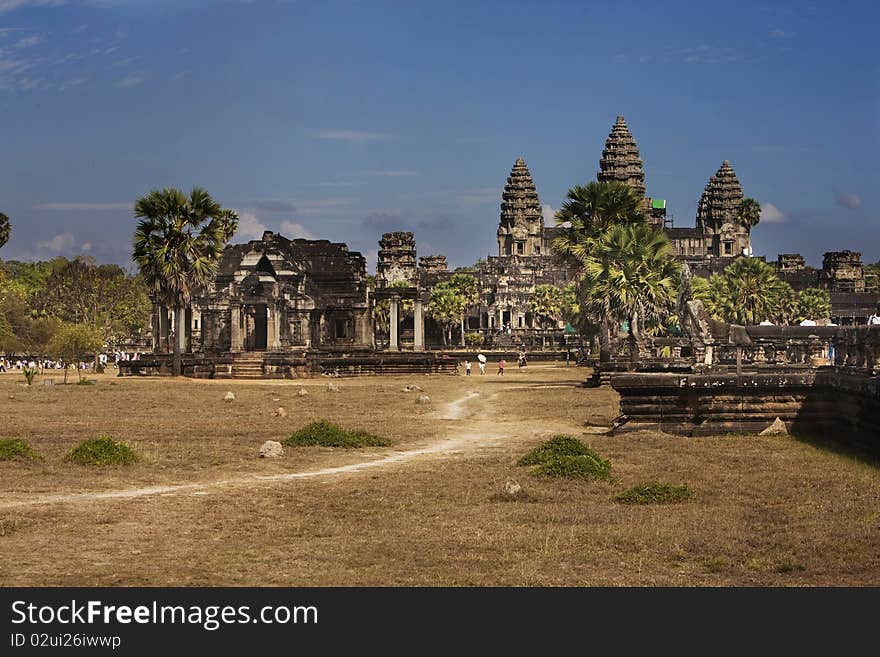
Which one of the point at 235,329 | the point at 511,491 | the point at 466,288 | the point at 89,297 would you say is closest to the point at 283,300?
the point at 235,329

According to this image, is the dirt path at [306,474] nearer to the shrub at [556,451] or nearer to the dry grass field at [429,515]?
the dry grass field at [429,515]

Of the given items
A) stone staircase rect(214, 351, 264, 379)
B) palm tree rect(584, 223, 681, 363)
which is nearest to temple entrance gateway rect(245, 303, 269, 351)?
stone staircase rect(214, 351, 264, 379)

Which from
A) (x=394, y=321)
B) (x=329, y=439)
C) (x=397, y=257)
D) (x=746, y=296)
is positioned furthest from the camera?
(x=397, y=257)

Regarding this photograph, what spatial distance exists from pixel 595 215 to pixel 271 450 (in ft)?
121

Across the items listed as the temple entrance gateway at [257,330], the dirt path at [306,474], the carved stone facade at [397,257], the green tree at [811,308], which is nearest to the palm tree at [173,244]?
the temple entrance gateway at [257,330]

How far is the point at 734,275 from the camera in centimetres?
8669

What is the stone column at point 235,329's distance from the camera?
244 feet

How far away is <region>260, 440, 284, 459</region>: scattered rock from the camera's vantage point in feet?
72.7

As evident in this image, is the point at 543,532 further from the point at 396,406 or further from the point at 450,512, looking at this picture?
the point at 396,406

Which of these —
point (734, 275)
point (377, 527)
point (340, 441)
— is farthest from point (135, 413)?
point (734, 275)

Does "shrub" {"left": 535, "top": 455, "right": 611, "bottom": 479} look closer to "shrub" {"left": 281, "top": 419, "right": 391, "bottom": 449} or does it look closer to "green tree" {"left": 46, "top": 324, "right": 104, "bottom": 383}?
"shrub" {"left": 281, "top": 419, "right": 391, "bottom": 449}

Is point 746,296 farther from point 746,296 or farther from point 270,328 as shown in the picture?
point 270,328

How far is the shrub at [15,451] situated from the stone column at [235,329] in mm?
52724

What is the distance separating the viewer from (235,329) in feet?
245
